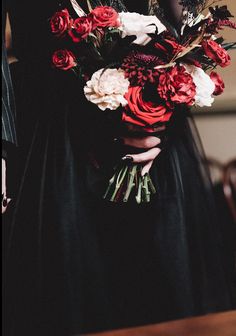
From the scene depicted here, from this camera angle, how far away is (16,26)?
4.31 feet

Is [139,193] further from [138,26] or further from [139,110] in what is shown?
[138,26]

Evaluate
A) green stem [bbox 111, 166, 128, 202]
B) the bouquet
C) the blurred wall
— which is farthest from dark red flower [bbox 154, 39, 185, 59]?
the blurred wall

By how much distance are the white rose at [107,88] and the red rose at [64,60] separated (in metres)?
0.07

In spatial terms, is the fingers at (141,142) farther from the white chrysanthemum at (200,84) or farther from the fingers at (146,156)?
the white chrysanthemum at (200,84)

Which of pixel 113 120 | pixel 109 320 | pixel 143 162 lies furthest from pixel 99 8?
pixel 109 320

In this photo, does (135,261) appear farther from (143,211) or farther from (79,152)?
(79,152)

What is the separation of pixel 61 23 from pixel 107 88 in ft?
0.68

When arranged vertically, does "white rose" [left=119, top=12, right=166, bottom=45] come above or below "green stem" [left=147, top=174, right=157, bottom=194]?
above

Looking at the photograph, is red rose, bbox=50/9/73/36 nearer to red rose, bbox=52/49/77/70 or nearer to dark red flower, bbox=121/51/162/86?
red rose, bbox=52/49/77/70

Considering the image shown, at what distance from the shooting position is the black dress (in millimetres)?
1158

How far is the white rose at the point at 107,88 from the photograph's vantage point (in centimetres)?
110

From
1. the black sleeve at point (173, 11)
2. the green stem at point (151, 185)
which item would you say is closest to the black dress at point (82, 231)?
the green stem at point (151, 185)

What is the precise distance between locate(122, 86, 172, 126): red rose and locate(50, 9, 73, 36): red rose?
0.23 meters

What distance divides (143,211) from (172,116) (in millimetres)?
287
